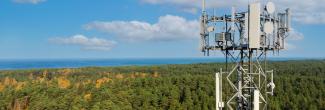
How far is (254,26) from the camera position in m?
18.6

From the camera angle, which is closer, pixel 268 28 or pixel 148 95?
pixel 268 28

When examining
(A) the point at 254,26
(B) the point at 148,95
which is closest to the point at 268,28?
(A) the point at 254,26

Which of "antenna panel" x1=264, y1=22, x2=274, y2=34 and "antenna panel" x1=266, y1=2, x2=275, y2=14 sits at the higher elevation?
"antenna panel" x1=266, y1=2, x2=275, y2=14

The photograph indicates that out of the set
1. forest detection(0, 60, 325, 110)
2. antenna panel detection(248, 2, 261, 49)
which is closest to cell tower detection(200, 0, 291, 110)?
antenna panel detection(248, 2, 261, 49)

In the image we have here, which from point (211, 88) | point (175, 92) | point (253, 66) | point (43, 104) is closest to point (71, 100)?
point (43, 104)

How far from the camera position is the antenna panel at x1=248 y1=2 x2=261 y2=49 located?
60.4 ft

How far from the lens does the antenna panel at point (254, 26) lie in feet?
60.4

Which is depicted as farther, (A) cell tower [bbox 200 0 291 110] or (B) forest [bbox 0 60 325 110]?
(B) forest [bbox 0 60 325 110]

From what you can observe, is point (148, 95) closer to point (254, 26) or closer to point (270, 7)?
point (270, 7)

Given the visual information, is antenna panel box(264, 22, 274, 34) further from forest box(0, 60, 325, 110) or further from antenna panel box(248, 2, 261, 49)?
forest box(0, 60, 325, 110)

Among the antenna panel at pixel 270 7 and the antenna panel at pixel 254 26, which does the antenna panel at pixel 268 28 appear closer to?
the antenna panel at pixel 254 26

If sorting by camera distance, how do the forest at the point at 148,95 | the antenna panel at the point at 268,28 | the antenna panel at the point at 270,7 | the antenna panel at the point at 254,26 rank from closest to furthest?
the antenna panel at the point at 254,26 → the antenna panel at the point at 268,28 → the antenna panel at the point at 270,7 → the forest at the point at 148,95

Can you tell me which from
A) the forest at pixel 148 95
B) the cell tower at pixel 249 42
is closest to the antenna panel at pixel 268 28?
the cell tower at pixel 249 42

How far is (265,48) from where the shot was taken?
18953 millimetres
